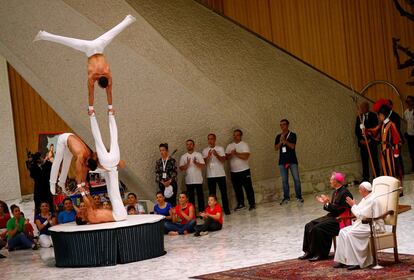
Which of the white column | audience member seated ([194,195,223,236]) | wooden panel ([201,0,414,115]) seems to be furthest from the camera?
the white column

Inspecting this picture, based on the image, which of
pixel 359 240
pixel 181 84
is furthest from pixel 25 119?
pixel 359 240

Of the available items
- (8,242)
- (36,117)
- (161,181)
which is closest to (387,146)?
(161,181)

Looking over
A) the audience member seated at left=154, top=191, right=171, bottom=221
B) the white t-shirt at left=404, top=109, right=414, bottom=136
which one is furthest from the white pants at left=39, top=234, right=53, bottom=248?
the white t-shirt at left=404, top=109, right=414, bottom=136

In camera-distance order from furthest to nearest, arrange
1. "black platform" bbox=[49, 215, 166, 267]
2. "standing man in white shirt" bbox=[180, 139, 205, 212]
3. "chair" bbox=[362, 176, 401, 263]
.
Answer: "standing man in white shirt" bbox=[180, 139, 205, 212], "black platform" bbox=[49, 215, 166, 267], "chair" bbox=[362, 176, 401, 263]

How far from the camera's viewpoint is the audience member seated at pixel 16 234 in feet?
40.9

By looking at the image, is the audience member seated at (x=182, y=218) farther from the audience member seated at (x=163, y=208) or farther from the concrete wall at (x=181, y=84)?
the concrete wall at (x=181, y=84)

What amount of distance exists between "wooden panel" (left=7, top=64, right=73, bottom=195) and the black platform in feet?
32.7

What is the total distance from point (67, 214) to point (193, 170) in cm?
261

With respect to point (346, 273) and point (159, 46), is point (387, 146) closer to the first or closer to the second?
point (159, 46)

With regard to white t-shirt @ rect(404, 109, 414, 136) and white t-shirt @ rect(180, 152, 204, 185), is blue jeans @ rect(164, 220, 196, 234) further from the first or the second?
white t-shirt @ rect(404, 109, 414, 136)

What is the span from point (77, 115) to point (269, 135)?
3793 mm

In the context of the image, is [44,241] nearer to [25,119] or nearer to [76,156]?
[76,156]

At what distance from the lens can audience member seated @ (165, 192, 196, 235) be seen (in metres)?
12.5

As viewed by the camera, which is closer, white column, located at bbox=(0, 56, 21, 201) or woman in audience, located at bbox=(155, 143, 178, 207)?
woman in audience, located at bbox=(155, 143, 178, 207)
